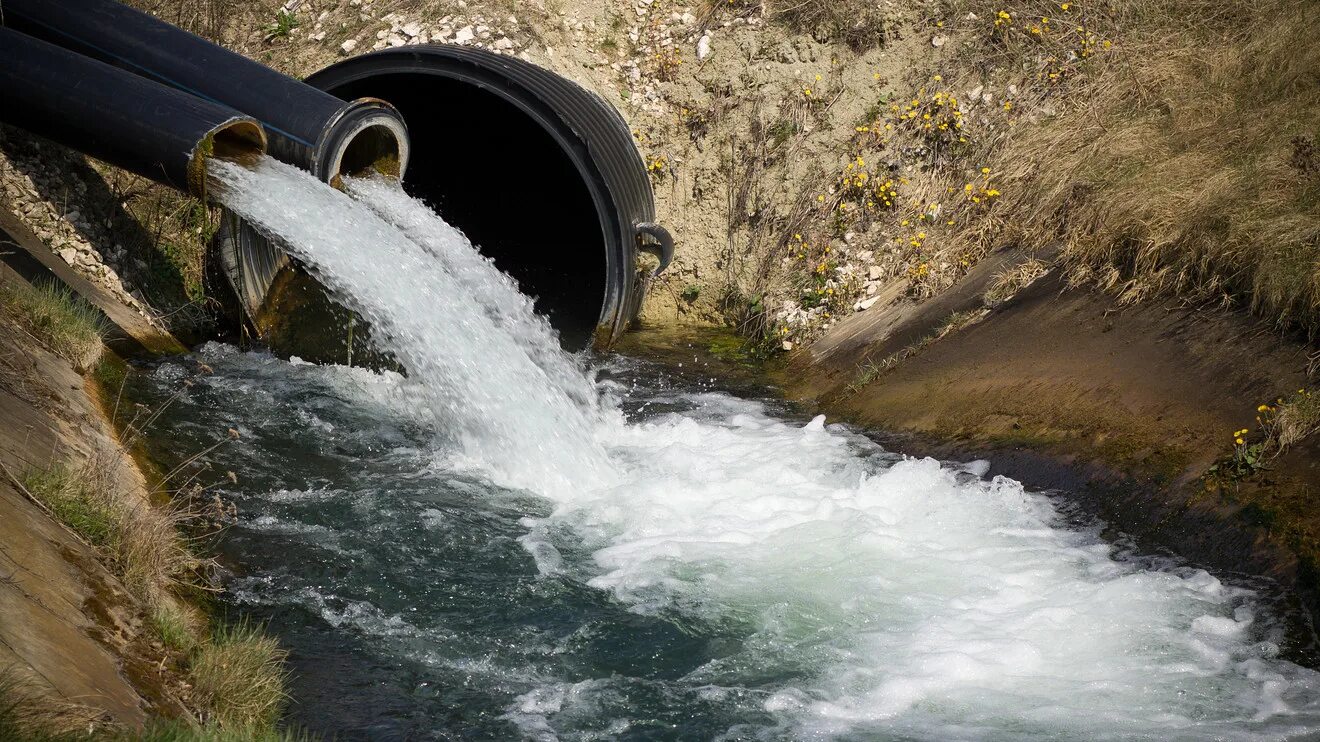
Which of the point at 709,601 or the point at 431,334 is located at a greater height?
the point at 431,334

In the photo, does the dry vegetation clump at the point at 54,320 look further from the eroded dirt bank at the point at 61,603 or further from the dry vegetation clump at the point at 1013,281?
the dry vegetation clump at the point at 1013,281

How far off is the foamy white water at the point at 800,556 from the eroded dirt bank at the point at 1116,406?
0.28 m

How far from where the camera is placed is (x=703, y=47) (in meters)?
9.45

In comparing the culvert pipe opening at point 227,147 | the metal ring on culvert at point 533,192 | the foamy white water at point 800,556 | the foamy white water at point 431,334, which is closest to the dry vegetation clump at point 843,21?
the metal ring on culvert at point 533,192

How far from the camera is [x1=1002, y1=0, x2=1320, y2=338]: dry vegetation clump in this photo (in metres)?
5.73

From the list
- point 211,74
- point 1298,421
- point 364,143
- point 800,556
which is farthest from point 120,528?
point 1298,421

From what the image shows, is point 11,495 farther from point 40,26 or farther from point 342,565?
point 40,26

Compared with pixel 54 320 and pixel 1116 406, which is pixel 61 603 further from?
pixel 1116 406

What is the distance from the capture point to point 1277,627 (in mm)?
4211

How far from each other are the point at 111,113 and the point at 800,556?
422 centimetres

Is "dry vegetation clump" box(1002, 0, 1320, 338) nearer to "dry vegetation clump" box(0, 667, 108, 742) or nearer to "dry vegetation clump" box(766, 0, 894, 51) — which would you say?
"dry vegetation clump" box(766, 0, 894, 51)

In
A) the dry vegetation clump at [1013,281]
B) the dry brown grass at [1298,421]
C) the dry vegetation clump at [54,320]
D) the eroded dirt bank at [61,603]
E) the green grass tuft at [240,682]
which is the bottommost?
the green grass tuft at [240,682]

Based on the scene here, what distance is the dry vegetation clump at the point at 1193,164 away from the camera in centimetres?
573

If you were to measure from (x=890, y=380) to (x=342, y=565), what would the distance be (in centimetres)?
367
